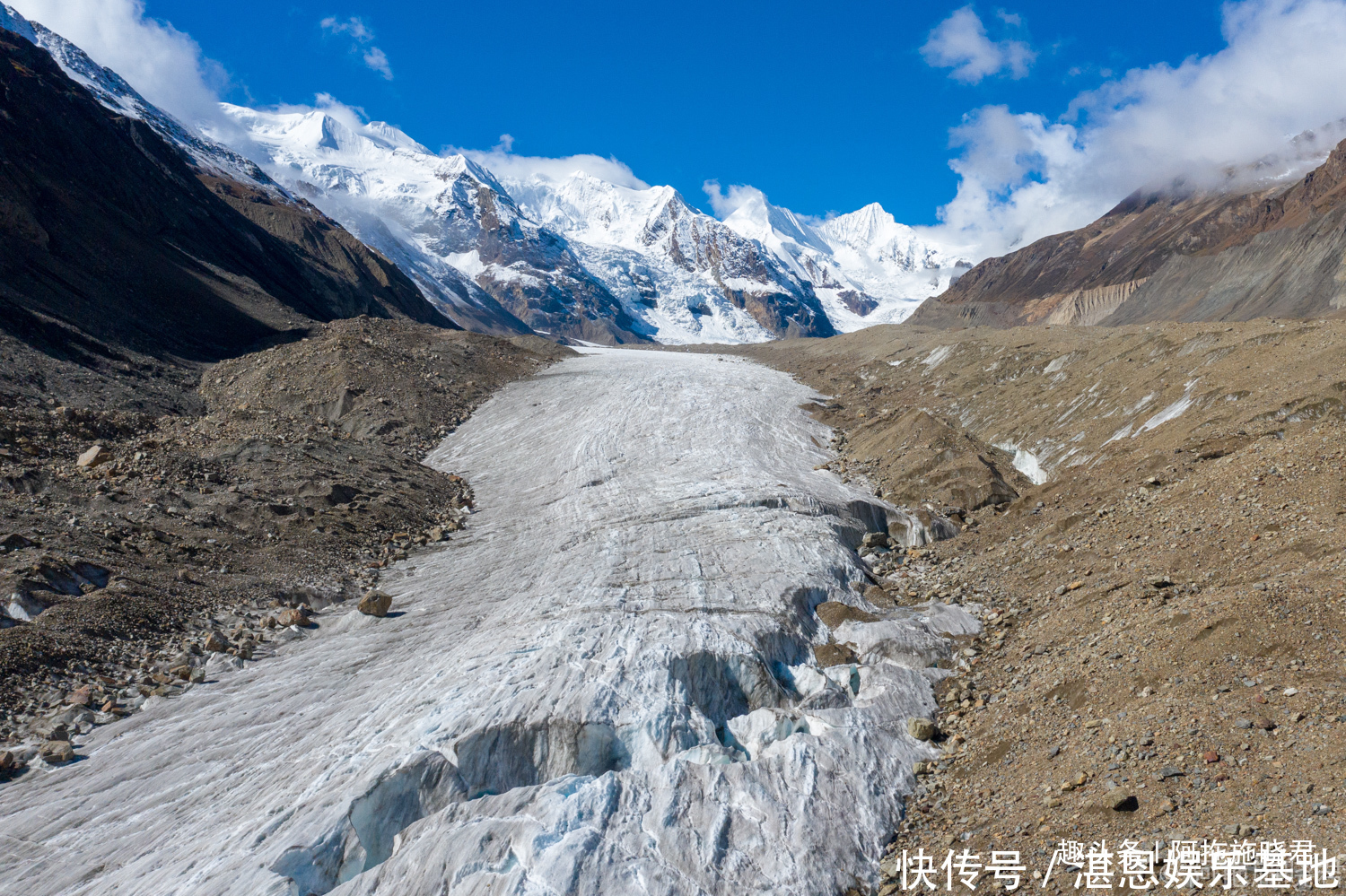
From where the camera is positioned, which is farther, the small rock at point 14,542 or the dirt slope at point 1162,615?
the small rock at point 14,542

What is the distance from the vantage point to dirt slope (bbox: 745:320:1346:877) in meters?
7.43

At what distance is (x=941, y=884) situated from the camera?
7.78 metres

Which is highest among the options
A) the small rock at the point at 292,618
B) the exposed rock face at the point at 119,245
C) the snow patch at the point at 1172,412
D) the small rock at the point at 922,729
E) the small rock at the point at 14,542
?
the exposed rock face at the point at 119,245

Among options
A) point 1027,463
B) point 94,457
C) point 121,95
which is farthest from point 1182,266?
point 121,95

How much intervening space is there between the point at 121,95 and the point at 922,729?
8648 inches

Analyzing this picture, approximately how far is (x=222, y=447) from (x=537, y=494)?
8350 mm

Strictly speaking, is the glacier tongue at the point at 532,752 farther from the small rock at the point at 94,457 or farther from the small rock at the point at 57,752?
the small rock at the point at 94,457

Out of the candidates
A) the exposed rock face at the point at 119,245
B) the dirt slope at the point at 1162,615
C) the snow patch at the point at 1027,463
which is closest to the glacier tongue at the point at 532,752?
the dirt slope at the point at 1162,615

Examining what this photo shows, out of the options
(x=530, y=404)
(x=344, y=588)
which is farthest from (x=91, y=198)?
(x=344, y=588)

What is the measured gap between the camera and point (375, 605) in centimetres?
1419

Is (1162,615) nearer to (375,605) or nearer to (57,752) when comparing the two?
(375,605)

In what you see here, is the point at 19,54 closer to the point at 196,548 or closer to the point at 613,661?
the point at 196,548

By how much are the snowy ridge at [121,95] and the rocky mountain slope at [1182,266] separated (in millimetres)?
151825

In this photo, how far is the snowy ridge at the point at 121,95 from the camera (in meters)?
149
